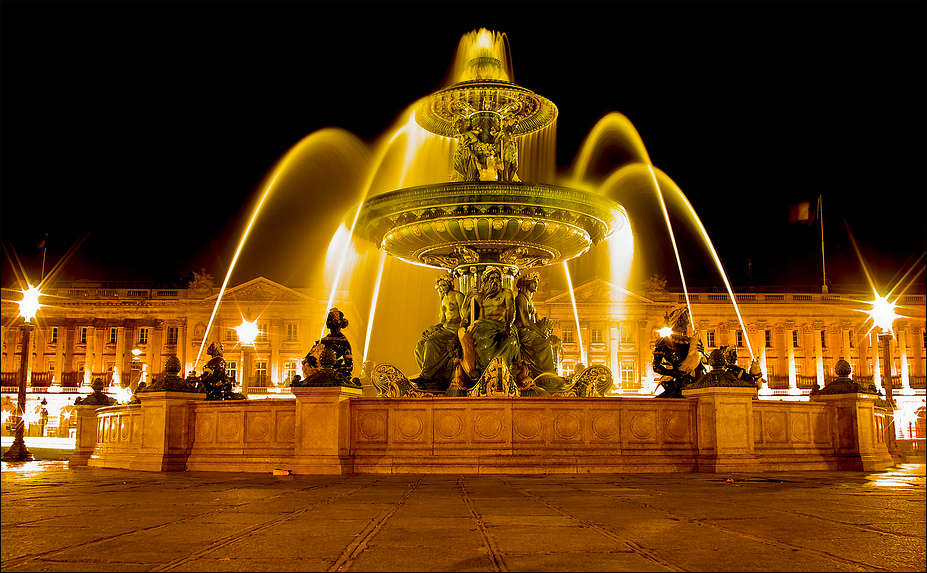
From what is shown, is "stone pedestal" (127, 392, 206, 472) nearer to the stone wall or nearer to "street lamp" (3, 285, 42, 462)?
the stone wall

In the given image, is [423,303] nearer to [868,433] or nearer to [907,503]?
[868,433]

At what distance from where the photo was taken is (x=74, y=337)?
84.8m

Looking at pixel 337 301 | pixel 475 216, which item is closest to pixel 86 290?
pixel 337 301

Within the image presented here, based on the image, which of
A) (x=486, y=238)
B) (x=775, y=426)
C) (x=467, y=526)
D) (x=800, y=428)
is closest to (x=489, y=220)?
(x=486, y=238)

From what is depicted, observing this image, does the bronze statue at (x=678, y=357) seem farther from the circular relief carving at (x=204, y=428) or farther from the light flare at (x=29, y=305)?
the light flare at (x=29, y=305)

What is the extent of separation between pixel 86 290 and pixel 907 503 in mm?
86155

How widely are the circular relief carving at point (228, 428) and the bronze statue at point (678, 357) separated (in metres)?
6.04

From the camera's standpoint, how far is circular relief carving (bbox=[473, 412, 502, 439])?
37.0 feet

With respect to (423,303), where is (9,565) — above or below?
below

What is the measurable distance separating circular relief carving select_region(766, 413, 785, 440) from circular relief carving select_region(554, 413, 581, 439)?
2719 millimetres

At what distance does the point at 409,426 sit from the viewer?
11383mm

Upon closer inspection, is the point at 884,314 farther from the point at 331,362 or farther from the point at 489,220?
the point at 331,362

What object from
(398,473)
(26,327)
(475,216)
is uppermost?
(475,216)

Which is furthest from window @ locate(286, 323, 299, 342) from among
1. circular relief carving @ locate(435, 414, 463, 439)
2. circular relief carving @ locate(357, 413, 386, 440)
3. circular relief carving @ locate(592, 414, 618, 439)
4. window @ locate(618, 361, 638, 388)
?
circular relief carving @ locate(592, 414, 618, 439)
